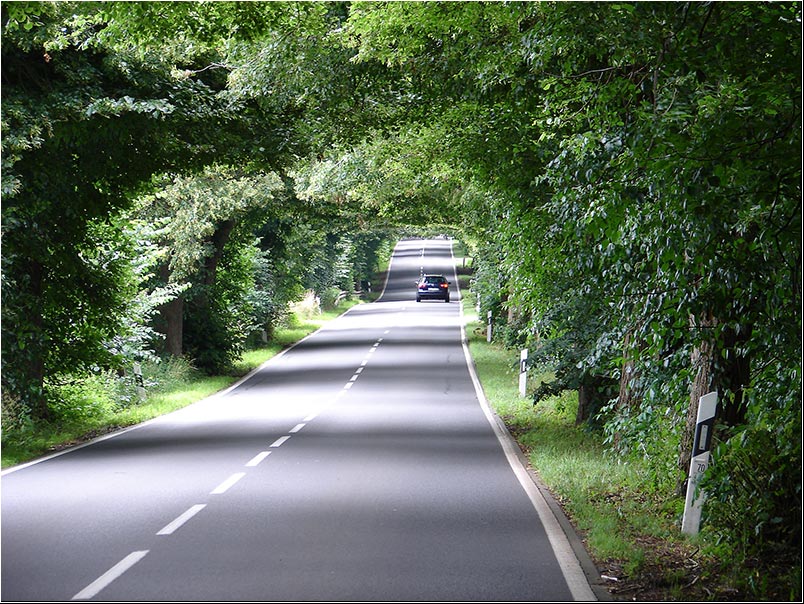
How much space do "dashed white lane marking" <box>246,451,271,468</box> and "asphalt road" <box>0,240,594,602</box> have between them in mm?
42

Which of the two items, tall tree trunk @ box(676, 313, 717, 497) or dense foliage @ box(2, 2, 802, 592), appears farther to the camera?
tall tree trunk @ box(676, 313, 717, 497)

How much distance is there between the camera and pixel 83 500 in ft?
39.0

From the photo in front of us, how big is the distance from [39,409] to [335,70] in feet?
25.4

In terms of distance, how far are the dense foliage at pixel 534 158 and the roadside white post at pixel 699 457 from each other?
1.14 feet

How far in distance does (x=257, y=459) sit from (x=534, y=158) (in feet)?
18.2

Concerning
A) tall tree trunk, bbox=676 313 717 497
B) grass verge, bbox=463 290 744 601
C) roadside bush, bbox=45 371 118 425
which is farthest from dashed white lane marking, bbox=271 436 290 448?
tall tree trunk, bbox=676 313 717 497

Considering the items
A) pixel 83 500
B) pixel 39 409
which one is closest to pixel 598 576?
pixel 83 500

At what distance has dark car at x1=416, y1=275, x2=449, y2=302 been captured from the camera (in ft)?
262

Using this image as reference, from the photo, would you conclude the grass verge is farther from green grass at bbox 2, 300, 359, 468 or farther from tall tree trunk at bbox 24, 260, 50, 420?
tall tree trunk at bbox 24, 260, 50, 420

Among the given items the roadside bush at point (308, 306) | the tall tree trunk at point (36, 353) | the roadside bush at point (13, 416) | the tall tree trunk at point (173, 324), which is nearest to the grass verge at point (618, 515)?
the roadside bush at point (13, 416)

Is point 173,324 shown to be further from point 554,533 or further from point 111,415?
point 554,533

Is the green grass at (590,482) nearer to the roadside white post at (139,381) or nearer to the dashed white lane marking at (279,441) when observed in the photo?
the dashed white lane marking at (279,441)

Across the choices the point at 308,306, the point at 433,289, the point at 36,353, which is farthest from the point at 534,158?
the point at 433,289

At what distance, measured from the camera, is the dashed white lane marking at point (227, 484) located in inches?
496
